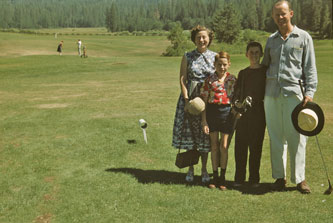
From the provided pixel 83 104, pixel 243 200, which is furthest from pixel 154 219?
pixel 83 104

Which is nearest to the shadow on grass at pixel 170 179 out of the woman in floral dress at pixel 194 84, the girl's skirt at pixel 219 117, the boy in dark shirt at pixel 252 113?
the boy in dark shirt at pixel 252 113

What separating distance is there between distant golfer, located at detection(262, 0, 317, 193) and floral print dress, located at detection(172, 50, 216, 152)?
0.92 metres

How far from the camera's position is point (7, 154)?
8109 mm

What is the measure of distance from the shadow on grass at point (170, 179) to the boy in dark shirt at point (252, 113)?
0.13 metres

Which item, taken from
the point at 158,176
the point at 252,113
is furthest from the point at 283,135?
the point at 158,176

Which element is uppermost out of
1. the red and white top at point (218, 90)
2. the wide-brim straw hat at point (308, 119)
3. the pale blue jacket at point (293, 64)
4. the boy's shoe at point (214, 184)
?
the pale blue jacket at point (293, 64)

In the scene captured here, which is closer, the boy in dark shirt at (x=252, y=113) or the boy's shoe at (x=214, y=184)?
the boy in dark shirt at (x=252, y=113)

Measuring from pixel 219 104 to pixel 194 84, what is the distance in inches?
20.6

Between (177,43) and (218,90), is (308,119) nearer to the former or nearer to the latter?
(218,90)

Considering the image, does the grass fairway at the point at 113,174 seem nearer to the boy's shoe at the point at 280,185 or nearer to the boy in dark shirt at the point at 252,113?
the boy's shoe at the point at 280,185

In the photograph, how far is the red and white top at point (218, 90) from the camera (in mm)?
5617

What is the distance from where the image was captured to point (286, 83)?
534cm

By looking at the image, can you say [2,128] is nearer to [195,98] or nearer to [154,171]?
[154,171]

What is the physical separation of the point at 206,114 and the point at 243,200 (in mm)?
1408
